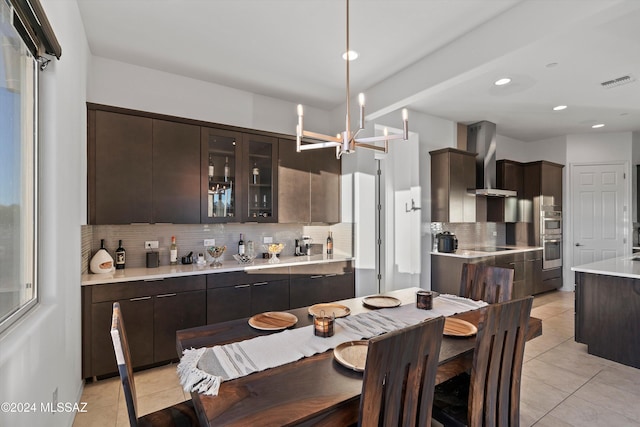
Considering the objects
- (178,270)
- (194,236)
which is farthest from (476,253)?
(178,270)

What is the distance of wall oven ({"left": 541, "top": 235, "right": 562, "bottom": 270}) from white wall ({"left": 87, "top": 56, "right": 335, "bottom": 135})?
4.47 m

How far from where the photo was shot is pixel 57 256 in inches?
69.9

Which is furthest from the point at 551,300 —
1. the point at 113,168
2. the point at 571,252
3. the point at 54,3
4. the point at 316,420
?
the point at 54,3

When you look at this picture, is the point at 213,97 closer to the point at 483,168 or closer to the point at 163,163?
the point at 163,163

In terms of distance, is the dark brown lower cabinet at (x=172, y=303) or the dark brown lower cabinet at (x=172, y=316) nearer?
the dark brown lower cabinet at (x=172, y=303)

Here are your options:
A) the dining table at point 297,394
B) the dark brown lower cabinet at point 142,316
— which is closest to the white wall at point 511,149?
the dining table at point 297,394

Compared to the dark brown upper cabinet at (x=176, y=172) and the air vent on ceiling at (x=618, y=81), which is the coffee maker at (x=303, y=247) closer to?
the dark brown upper cabinet at (x=176, y=172)

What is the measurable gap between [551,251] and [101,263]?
666 cm

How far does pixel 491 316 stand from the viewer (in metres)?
1.38

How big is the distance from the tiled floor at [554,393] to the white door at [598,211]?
3.34 metres

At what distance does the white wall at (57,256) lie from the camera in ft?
4.16

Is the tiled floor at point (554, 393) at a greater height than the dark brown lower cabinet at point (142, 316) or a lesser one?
lesser

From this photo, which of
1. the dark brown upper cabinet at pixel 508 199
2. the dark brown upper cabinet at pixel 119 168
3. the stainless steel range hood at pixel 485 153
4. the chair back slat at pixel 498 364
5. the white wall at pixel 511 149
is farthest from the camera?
the white wall at pixel 511 149

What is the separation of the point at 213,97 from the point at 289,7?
1.63m
